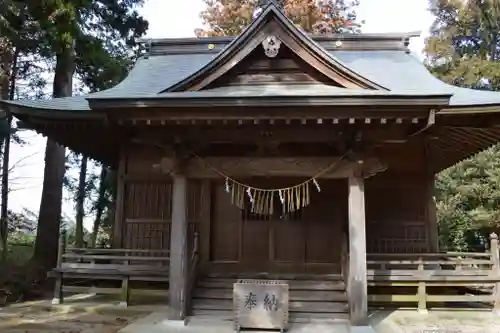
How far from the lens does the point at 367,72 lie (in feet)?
35.3

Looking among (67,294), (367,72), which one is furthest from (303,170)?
(67,294)

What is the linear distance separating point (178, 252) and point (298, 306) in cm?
248

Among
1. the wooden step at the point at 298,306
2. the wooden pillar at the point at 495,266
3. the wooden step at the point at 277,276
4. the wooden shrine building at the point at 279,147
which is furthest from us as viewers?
the wooden step at the point at 277,276

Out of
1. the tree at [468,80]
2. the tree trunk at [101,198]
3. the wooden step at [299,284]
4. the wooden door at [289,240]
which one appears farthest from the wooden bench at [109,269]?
the tree at [468,80]

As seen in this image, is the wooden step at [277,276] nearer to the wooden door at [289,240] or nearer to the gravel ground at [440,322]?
the wooden door at [289,240]

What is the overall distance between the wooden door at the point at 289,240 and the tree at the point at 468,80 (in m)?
11.6

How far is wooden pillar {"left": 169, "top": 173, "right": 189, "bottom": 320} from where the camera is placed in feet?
25.3

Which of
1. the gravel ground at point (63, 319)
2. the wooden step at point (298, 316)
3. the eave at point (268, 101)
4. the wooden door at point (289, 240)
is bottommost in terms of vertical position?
the gravel ground at point (63, 319)

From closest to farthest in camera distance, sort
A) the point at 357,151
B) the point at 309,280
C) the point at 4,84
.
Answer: the point at 357,151 < the point at 309,280 < the point at 4,84

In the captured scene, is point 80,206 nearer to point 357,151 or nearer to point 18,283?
point 18,283

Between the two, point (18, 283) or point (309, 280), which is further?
point (18, 283)

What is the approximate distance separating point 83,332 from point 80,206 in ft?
52.5

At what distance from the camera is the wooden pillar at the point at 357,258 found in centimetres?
745

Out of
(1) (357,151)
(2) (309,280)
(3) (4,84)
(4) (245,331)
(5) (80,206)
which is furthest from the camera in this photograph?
(5) (80,206)
